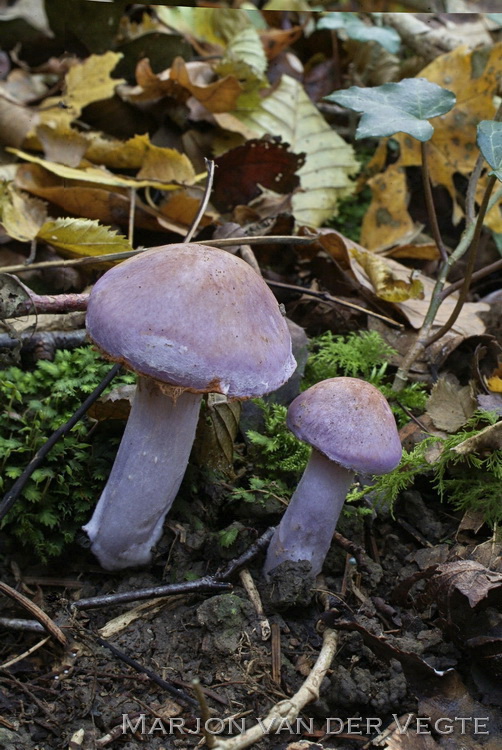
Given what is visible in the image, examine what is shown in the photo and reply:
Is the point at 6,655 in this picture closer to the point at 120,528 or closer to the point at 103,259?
the point at 120,528

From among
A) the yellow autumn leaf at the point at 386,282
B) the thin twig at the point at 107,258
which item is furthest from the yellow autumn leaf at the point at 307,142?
the thin twig at the point at 107,258

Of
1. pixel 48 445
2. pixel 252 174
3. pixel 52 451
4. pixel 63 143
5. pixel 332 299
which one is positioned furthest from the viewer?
pixel 252 174

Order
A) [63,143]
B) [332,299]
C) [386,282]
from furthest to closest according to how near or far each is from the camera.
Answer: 1. [63,143]
2. [386,282]
3. [332,299]

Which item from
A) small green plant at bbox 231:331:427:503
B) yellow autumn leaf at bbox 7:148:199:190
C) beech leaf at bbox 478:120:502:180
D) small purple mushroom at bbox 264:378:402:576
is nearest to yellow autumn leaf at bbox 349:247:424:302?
small green plant at bbox 231:331:427:503

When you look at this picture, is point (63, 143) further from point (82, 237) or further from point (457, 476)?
point (457, 476)

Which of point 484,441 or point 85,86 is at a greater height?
point 85,86

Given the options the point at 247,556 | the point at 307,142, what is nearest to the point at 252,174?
the point at 307,142
